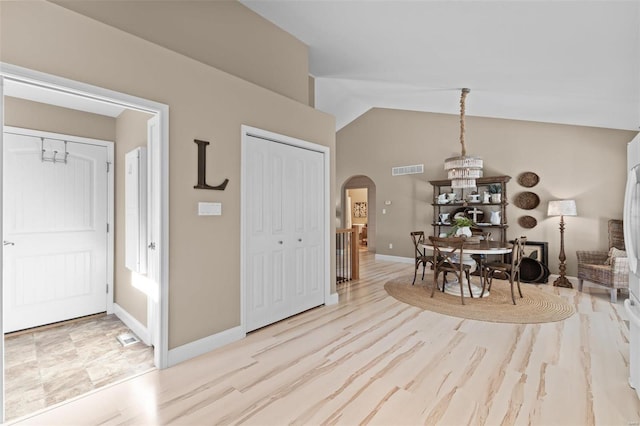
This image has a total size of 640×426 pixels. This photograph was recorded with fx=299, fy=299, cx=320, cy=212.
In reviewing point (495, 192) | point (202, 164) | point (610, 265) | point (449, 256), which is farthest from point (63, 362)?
point (495, 192)

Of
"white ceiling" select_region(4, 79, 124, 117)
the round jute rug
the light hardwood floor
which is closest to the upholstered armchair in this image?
the round jute rug

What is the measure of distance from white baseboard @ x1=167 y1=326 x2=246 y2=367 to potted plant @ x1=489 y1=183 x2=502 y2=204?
5468 millimetres

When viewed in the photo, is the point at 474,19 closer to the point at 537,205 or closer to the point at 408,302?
the point at 408,302

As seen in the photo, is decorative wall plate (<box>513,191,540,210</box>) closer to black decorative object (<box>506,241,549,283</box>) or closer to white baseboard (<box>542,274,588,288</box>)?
black decorative object (<box>506,241,549,283</box>)

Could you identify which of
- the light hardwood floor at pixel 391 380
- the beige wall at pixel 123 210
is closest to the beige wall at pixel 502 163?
the light hardwood floor at pixel 391 380

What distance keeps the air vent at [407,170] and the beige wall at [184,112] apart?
190 inches

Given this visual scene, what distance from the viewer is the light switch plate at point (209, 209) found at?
8.59 feet

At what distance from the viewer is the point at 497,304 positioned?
4.02 m

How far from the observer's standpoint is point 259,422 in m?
1.79

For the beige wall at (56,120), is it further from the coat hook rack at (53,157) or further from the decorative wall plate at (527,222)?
the decorative wall plate at (527,222)

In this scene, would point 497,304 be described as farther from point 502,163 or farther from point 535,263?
point 502,163

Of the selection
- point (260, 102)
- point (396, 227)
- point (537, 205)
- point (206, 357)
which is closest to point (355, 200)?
point (396, 227)

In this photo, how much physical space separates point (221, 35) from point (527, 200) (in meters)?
5.94

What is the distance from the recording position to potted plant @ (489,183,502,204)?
19.6ft
